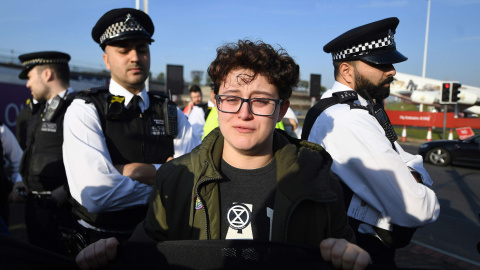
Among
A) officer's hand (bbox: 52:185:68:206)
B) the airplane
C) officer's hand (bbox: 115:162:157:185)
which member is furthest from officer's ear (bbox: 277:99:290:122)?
the airplane

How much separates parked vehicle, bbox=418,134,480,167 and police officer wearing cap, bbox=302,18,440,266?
12049 mm

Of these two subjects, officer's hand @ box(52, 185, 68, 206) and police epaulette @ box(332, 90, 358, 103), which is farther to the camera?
officer's hand @ box(52, 185, 68, 206)

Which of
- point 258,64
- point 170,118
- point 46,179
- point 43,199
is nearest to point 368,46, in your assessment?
point 258,64

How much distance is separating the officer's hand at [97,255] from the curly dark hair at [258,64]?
0.94m

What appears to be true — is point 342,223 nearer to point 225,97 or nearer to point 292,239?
point 292,239

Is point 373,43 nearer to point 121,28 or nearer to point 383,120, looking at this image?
point 383,120

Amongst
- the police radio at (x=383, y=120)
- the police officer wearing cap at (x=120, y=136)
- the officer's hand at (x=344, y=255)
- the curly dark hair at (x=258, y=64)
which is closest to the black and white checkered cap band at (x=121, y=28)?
the police officer wearing cap at (x=120, y=136)

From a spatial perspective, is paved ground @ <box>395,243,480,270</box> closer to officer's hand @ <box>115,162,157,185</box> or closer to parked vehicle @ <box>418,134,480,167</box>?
officer's hand @ <box>115,162,157,185</box>

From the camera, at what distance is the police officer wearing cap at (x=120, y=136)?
7.32 ft

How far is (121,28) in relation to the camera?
8.58 ft

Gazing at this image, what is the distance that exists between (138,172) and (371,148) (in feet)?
5.05

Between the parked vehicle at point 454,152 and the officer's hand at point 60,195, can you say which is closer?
the officer's hand at point 60,195

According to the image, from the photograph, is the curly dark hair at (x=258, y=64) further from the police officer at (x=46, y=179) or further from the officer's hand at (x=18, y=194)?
the officer's hand at (x=18, y=194)

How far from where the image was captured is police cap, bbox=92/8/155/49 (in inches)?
102
